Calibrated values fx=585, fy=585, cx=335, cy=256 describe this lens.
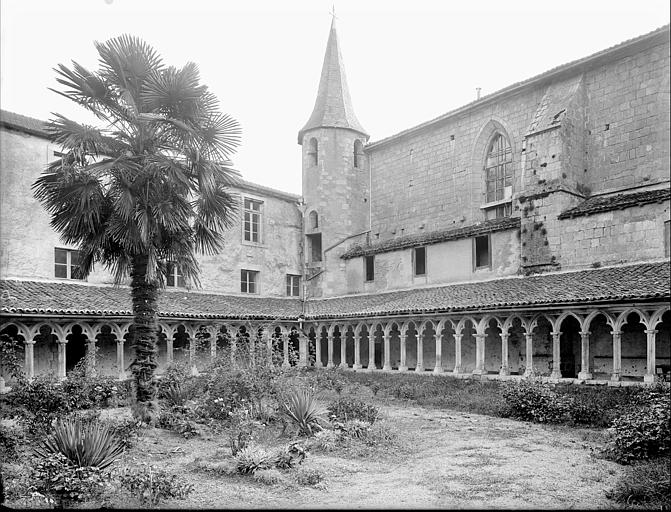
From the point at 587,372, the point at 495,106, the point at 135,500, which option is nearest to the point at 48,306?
the point at 135,500

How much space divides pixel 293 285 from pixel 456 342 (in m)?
10.1

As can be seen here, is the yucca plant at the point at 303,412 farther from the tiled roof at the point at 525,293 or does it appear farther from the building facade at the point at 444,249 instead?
the tiled roof at the point at 525,293

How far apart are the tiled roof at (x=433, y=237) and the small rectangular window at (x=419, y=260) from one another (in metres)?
0.40

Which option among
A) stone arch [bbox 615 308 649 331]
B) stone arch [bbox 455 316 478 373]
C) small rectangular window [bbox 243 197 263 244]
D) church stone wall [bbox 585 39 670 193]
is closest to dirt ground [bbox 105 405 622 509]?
stone arch [bbox 615 308 649 331]

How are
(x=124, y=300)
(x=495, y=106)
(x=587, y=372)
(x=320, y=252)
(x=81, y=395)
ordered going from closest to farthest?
1. (x=81, y=395)
2. (x=587, y=372)
3. (x=124, y=300)
4. (x=495, y=106)
5. (x=320, y=252)

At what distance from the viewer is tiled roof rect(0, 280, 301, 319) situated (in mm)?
15820

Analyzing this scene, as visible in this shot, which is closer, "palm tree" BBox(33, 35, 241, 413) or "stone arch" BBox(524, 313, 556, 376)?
"palm tree" BBox(33, 35, 241, 413)

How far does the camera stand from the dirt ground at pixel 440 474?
6.73 m

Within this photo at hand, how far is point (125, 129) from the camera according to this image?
1180cm

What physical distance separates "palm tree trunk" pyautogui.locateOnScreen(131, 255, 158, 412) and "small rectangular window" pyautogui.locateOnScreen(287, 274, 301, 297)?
15085mm

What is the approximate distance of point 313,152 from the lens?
89.1ft

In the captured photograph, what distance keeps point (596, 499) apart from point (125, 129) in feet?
33.9

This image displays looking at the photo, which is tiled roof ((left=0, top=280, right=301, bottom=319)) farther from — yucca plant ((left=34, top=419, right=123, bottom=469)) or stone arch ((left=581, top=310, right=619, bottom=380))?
stone arch ((left=581, top=310, right=619, bottom=380))

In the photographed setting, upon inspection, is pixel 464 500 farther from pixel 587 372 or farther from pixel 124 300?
pixel 124 300
